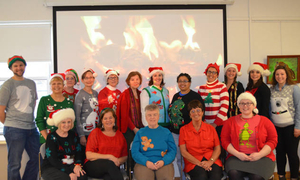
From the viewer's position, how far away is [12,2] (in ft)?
13.2

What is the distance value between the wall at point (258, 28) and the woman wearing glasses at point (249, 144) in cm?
161

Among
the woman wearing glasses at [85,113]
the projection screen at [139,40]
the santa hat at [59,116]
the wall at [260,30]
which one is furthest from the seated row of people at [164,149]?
the wall at [260,30]

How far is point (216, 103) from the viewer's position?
10.4 feet

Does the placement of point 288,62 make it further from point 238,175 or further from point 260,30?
point 238,175

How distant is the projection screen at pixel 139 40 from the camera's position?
3949 mm

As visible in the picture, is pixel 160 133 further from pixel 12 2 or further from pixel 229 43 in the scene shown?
pixel 12 2

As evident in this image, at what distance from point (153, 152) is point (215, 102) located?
3.73 feet

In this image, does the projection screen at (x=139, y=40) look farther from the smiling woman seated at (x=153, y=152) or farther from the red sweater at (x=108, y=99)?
the smiling woman seated at (x=153, y=152)

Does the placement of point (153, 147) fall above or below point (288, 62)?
below

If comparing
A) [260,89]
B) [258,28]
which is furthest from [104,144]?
[258,28]

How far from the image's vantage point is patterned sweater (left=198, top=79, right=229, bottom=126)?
3.08 m

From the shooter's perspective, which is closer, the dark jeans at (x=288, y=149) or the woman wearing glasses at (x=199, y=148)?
the woman wearing glasses at (x=199, y=148)

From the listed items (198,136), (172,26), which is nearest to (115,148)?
(198,136)

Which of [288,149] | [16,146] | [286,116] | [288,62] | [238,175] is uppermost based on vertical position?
[288,62]
